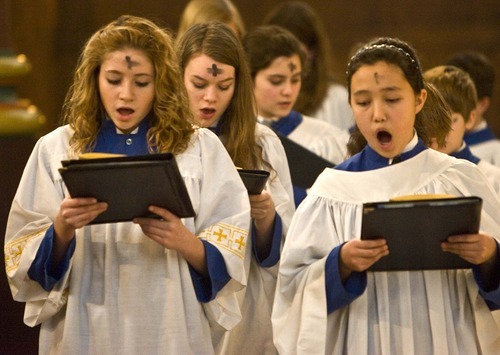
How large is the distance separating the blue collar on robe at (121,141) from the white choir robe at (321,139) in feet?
7.38

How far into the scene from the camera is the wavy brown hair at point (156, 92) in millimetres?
4180

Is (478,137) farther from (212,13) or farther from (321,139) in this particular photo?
(212,13)

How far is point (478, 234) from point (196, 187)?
1033 mm

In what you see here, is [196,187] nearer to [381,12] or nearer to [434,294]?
[434,294]

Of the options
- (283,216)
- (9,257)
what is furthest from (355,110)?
(9,257)

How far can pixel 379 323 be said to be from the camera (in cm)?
409

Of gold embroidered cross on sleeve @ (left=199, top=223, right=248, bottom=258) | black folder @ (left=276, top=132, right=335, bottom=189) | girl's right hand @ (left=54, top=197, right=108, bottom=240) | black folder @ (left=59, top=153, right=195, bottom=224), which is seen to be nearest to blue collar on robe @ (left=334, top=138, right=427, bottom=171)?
gold embroidered cross on sleeve @ (left=199, top=223, right=248, bottom=258)

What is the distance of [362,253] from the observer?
3.85 metres

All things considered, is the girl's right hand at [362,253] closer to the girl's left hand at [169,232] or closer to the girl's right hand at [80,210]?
the girl's left hand at [169,232]

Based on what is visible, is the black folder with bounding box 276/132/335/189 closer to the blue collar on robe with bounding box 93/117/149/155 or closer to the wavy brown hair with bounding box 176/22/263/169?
the wavy brown hair with bounding box 176/22/263/169

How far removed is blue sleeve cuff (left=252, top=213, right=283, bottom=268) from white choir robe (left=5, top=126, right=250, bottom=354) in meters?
0.74

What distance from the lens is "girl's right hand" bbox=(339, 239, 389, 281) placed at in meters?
3.83

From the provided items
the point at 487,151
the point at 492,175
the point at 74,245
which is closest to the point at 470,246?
the point at 74,245

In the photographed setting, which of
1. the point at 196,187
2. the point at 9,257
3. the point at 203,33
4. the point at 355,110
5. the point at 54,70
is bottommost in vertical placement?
the point at 9,257
